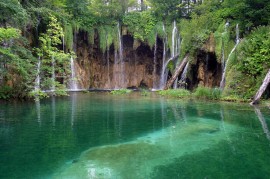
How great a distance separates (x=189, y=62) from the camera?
20844 mm

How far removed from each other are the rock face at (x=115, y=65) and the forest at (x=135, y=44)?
10 cm

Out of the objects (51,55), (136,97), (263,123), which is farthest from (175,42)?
(263,123)

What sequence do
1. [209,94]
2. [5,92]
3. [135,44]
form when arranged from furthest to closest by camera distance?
[135,44] → [209,94] → [5,92]

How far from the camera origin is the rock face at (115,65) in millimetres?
26812

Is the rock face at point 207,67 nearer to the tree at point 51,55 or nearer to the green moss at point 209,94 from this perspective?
the green moss at point 209,94

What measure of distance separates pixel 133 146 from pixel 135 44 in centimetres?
2227

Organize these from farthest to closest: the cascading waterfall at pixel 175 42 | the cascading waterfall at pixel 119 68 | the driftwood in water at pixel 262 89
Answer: the cascading waterfall at pixel 119 68 → the cascading waterfall at pixel 175 42 → the driftwood in water at pixel 262 89

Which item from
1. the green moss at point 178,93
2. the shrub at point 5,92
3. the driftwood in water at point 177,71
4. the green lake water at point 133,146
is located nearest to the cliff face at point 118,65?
the driftwood in water at point 177,71

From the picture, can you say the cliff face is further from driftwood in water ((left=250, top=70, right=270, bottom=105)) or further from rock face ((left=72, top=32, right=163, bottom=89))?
driftwood in water ((left=250, top=70, right=270, bottom=105))

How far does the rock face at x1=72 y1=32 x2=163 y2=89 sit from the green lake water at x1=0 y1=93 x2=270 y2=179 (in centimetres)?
1724

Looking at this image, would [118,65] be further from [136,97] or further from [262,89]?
[262,89]

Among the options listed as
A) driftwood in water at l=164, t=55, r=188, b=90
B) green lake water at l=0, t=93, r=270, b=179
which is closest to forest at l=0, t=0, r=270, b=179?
green lake water at l=0, t=93, r=270, b=179

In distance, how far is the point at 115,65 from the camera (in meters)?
28.3

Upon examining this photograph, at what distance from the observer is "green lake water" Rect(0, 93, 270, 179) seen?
4.52 meters
